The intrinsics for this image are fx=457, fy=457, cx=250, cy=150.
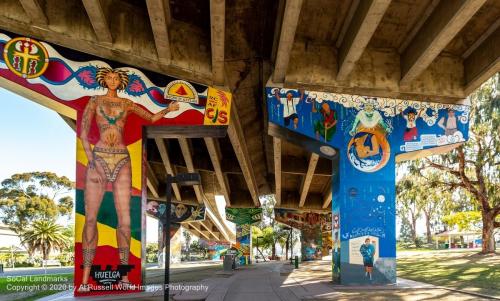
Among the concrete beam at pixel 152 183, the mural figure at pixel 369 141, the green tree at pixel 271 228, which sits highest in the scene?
the mural figure at pixel 369 141

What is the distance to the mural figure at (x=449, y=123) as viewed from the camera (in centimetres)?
1814

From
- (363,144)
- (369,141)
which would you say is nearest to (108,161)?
(363,144)

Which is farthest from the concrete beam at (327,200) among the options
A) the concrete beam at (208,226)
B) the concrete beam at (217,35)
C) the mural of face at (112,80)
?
the mural of face at (112,80)

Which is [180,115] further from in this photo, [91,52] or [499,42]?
[499,42]

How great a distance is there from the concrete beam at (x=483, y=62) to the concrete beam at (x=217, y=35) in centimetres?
947

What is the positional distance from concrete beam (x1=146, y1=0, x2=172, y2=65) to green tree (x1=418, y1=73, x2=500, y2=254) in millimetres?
19584

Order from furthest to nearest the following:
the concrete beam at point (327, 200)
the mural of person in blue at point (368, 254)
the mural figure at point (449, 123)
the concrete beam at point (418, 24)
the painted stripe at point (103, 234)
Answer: the concrete beam at point (327, 200), the mural figure at point (449, 123), the mural of person in blue at point (368, 254), the concrete beam at point (418, 24), the painted stripe at point (103, 234)

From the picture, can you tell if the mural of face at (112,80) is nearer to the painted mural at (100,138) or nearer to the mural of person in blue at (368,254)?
the painted mural at (100,138)

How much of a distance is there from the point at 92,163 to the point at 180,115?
11.2 feet

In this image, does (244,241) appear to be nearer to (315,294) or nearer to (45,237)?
(45,237)

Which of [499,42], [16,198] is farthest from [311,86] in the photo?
[16,198]

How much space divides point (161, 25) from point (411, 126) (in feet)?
34.0

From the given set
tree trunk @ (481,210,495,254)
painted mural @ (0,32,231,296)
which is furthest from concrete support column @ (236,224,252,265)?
painted mural @ (0,32,231,296)

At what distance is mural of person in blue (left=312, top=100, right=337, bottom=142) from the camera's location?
691 inches
